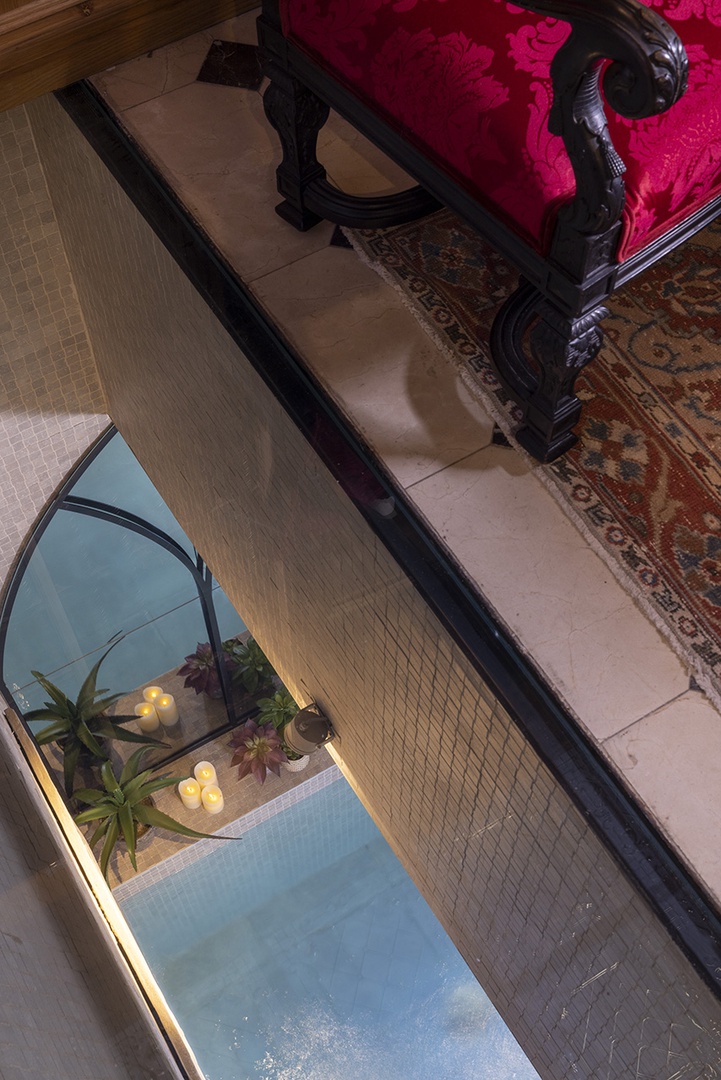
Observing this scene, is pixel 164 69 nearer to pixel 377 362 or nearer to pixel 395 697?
pixel 377 362

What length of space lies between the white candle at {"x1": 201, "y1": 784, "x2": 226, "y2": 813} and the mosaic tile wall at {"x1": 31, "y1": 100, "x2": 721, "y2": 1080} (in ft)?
6.27

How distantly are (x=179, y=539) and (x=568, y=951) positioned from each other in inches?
94.3

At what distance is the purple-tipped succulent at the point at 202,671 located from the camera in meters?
4.51

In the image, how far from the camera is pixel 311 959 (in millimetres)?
4406

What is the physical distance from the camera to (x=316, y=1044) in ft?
13.9

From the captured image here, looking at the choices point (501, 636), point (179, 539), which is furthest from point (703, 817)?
point (179, 539)

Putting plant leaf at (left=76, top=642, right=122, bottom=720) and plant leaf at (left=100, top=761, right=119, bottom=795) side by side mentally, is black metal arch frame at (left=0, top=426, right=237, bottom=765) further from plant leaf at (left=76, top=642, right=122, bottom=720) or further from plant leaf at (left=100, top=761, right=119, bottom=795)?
plant leaf at (left=100, top=761, right=119, bottom=795)

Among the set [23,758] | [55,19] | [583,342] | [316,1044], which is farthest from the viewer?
[316,1044]

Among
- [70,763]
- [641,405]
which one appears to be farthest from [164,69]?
[70,763]

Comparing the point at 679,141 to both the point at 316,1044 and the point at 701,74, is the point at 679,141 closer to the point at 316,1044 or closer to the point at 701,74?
the point at 701,74

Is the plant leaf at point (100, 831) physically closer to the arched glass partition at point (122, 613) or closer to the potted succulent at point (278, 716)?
the arched glass partition at point (122, 613)

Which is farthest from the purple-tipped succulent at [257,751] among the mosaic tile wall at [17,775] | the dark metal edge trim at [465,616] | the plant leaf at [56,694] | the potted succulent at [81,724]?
the dark metal edge trim at [465,616]

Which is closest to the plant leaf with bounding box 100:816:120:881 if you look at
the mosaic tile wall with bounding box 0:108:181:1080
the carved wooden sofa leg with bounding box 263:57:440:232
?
the mosaic tile wall with bounding box 0:108:181:1080

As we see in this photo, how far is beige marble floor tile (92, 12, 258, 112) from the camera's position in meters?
2.09
